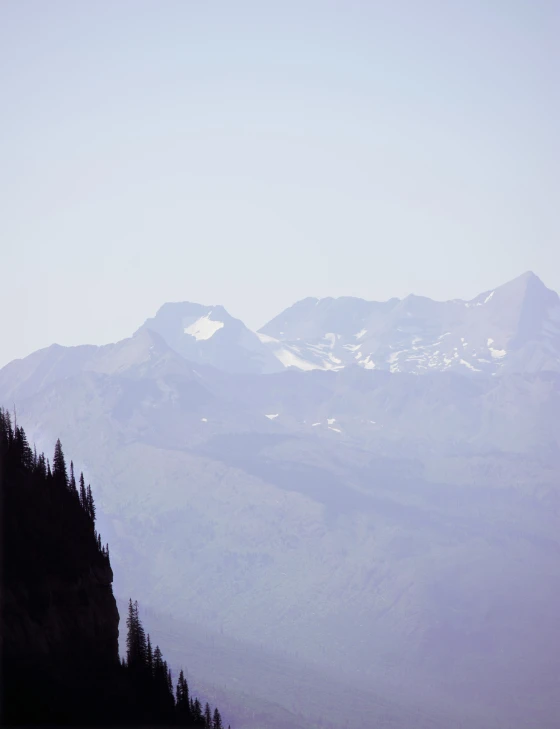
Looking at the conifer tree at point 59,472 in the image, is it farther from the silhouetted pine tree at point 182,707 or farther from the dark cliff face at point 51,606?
the silhouetted pine tree at point 182,707

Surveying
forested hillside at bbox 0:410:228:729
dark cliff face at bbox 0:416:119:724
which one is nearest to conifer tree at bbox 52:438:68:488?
forested hillside at bbox 0:410:228:729

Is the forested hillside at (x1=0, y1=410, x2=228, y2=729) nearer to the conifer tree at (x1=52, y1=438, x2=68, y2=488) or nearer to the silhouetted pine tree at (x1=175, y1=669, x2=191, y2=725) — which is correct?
the conifer tree at (x1=52, y1=438, x2=68, y2=488)

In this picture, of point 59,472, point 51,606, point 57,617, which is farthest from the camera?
point 59,472

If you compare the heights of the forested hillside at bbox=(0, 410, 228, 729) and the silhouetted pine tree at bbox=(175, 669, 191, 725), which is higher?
the forested hillside at bbox=(0, 410, 228, 729)

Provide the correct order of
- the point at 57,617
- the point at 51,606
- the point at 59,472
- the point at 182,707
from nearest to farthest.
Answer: the point at 51,606
the point at 57,617
the point at 59,472
the point at 182,707

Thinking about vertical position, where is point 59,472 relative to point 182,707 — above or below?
above

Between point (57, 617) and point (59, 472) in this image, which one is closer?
point (57, 617)

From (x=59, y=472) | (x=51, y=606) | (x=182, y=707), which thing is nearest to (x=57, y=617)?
(x=51, y=606)

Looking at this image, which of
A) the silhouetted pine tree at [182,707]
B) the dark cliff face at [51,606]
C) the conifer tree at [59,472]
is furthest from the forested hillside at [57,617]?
the silhouetted pine tree at [182,707]

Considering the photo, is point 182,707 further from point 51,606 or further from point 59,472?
point 51,606

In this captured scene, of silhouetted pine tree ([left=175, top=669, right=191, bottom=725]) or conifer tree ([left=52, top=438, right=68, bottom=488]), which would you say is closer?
conifer tree ([left=52, top=438, right=68, bottom=488])

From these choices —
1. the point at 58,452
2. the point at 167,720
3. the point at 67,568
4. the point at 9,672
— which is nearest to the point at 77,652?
the point at 67,568

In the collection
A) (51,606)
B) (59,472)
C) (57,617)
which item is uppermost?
(59,472)

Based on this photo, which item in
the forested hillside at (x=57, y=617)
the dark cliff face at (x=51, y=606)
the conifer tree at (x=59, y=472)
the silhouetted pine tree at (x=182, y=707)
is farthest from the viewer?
the silhouetted pine tree at (x=182, y=707)
